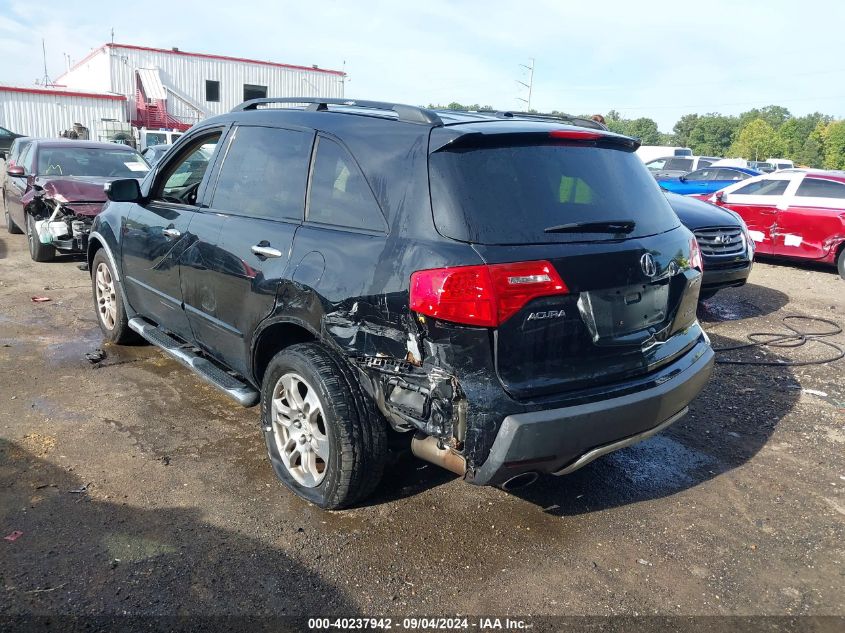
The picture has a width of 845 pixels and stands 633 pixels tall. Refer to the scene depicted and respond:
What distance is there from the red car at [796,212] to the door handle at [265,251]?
363 inches

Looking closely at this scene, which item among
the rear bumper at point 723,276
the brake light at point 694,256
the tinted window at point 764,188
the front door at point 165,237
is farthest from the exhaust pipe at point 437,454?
the tinted window at point 764,188

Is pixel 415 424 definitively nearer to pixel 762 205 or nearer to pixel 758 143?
pixel 762 205

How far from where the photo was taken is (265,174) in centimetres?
377

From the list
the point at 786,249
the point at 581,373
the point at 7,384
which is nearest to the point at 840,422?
the point at 581,373

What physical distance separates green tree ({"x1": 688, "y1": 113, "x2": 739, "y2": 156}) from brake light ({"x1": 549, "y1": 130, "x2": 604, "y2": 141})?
12748 centimetres

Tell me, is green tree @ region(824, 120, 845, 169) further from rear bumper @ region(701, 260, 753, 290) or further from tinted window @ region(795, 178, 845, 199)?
rear bumper @ region(701, 260, 753, 290)

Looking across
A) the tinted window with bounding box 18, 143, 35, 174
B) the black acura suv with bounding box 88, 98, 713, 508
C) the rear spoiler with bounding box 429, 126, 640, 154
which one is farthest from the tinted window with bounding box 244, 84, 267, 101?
the rear spoiler with bounding box 429, 126, 640, 154

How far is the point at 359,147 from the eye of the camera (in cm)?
321

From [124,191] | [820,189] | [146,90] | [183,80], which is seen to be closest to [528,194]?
[124,191]

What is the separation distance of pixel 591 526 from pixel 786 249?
8710 millimetres

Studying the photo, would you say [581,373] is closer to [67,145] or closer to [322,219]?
[322,219]

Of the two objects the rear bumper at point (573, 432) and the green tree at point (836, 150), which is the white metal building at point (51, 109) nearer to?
the rear bumper at point (573, 432)

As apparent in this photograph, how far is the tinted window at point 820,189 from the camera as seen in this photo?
9.95 metres

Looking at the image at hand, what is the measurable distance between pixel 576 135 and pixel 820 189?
8.71 meters
